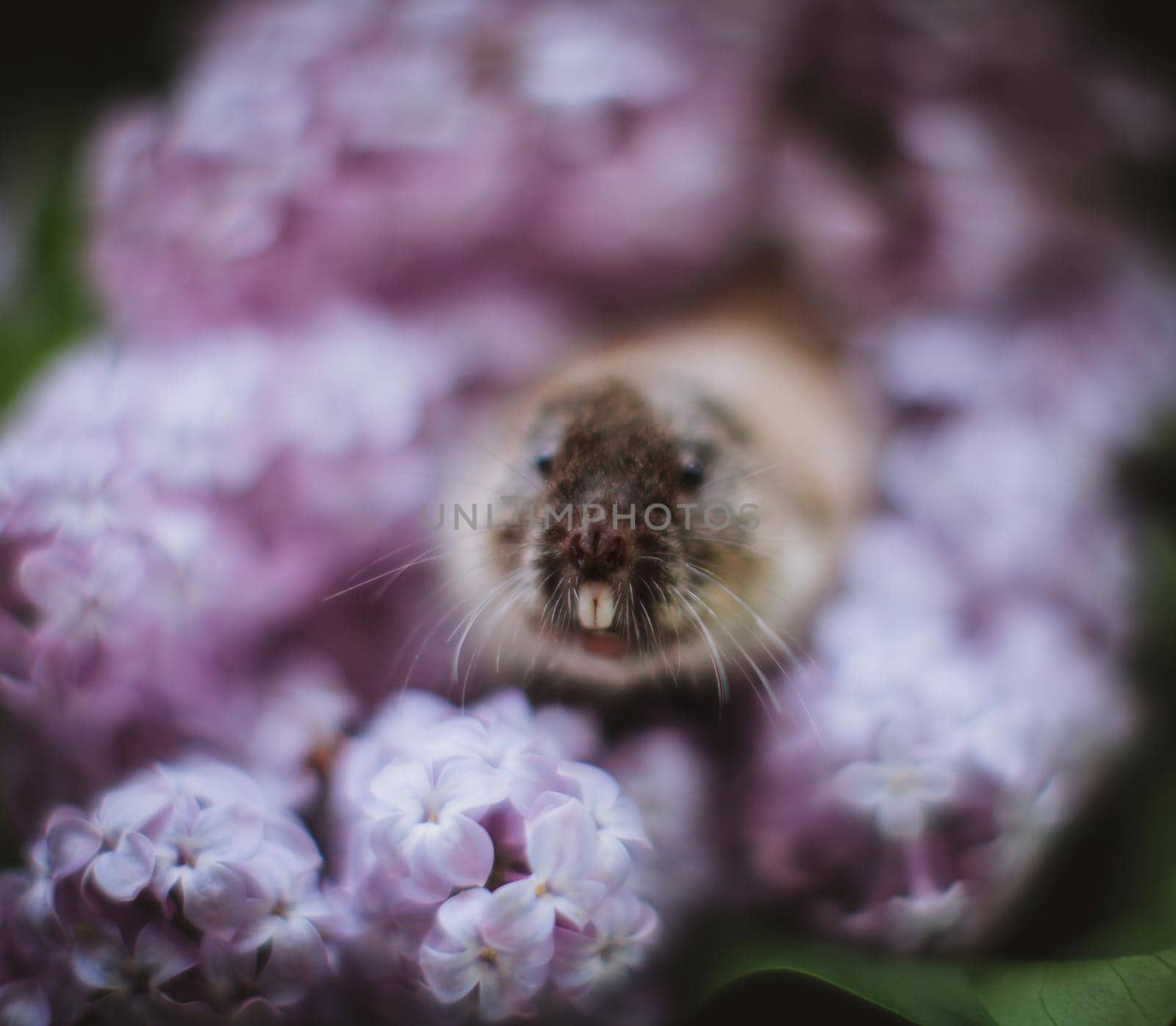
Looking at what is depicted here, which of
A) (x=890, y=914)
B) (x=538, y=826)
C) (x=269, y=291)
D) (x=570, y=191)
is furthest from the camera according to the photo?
(x=570, y=191)

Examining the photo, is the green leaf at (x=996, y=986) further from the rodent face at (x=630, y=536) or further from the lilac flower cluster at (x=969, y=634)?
the rodent face at (x=630, y=536)

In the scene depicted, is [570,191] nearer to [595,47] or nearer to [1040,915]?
[595,47]

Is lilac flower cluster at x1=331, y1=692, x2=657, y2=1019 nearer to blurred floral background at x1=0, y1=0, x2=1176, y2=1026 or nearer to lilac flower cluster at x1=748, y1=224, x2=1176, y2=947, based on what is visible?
blurred floral background at x1=0, y1=0, x2=1176, y2=1026

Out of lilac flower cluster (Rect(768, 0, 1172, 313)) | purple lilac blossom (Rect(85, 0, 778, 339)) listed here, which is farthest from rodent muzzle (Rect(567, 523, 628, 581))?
lilac flower cluster (Rect(768, 0, 1172, 313))

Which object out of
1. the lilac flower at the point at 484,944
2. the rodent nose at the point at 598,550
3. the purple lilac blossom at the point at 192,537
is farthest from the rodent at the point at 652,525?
the lilac flower at the point at 484,944

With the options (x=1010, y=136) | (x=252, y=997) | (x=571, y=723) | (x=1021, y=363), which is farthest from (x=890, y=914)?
(x=1010, y=136)
